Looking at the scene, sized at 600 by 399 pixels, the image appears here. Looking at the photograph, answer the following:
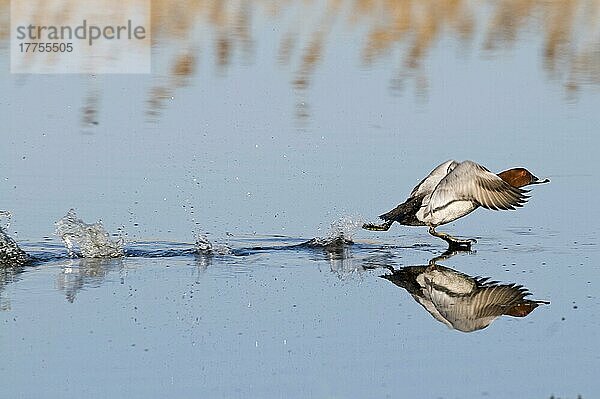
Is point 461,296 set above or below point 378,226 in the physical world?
below

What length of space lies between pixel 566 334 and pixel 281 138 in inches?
204

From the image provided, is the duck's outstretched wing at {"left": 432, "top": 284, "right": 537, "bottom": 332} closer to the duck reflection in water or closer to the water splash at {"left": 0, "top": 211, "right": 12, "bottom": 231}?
the duck reflection in water

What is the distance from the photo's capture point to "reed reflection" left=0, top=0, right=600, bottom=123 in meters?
14.6

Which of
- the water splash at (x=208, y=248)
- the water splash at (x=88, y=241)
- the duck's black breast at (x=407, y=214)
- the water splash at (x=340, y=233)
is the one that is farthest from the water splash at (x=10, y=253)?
the duck's black breast at (x=407, y=214)

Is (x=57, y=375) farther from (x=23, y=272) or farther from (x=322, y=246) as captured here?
(x=322, y=246)

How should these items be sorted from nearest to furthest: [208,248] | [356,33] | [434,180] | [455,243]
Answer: [208,248]
[455,243]
[434,180]
[356,33]

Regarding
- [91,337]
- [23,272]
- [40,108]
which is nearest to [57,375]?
[91,337]

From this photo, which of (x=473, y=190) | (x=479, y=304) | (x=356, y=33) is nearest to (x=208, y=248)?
(x=473, y=190)

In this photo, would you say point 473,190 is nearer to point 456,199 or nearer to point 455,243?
point 456,199

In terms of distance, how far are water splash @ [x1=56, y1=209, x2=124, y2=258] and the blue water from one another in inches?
3.5

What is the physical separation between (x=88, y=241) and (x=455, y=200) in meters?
2.35

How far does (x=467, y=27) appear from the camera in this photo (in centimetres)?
1802

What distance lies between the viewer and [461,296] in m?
7.37

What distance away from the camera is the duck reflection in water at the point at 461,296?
686cm
